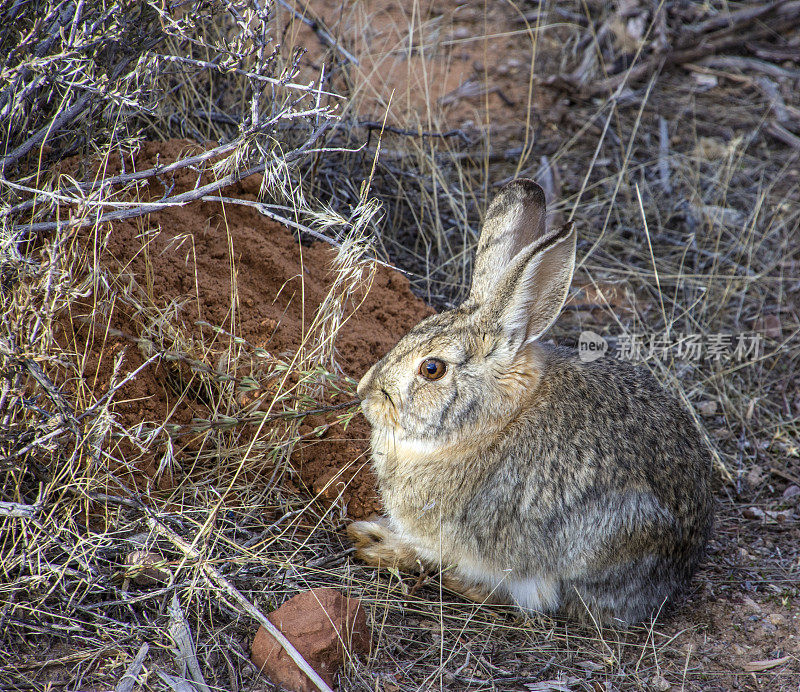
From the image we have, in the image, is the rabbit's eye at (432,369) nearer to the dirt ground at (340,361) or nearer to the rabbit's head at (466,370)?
the rabbit's head at (466,370)

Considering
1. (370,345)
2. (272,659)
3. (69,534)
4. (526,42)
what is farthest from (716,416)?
(526,42)

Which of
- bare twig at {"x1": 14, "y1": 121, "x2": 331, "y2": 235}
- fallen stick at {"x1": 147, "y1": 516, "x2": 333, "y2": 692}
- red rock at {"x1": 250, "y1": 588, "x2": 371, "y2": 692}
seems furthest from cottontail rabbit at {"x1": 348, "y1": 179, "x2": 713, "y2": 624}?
bare twig at {"x1": 14, "y1": 121, "x2": 331, "y2": 235}

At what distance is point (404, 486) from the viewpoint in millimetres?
3893

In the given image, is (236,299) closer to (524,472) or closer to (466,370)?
(466,370)

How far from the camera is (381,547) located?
388 cm

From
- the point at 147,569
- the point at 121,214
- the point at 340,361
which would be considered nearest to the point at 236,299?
the point at 340,361

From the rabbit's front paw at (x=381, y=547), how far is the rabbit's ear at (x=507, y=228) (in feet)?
4.14

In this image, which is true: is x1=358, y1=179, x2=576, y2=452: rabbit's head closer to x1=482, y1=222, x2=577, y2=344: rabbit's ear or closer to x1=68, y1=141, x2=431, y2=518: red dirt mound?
x1=482, y1=222, x2=577, y2=344: rabbit's ear

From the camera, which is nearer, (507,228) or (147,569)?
(147,569)

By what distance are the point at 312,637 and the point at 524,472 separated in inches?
49.8

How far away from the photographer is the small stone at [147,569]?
10.4 feet

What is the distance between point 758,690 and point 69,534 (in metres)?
2.99

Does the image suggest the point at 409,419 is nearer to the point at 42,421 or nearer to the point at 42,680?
the point at 42,421

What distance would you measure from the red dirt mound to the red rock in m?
0.84
